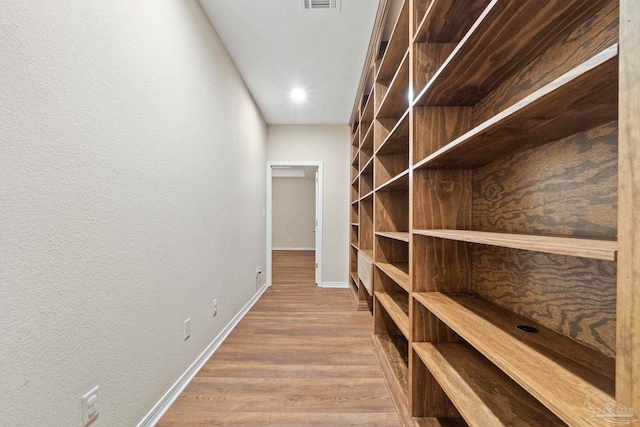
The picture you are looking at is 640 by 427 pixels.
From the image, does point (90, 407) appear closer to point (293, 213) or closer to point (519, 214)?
point (519, 214)

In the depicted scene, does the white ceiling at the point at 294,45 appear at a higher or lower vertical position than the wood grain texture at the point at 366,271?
higher

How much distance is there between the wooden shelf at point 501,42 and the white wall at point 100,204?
132cm

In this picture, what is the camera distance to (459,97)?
110cm

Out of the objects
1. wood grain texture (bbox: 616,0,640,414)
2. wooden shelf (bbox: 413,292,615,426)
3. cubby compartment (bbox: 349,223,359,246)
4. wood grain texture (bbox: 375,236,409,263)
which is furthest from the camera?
cubby compartment (bbox: 349,223,359,246)

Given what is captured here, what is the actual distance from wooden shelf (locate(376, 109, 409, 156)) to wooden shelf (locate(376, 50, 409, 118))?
0.21m

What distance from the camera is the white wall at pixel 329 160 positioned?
3.82 metres

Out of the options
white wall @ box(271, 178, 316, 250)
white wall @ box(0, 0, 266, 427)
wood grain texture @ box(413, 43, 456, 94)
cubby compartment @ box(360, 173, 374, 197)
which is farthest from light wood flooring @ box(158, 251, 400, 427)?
white wall @ box(271, 178, 316, 250)

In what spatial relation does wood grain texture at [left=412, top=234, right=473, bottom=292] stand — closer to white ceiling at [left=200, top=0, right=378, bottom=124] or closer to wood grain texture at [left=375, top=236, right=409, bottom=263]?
wood grain texture at [left=375, top=236, right=409, bottom=263]

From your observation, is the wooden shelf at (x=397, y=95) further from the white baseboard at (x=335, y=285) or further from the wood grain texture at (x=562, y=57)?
the white baseboard at (x=335, y=285)

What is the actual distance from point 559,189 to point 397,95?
121cm

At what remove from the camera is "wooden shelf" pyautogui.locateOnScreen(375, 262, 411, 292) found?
1416 mm

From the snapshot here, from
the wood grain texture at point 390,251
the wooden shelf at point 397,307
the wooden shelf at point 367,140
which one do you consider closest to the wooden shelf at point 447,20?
the wooden shelf at point 367,140

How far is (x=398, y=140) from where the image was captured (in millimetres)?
1733

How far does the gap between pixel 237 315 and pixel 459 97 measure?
2555 mm
